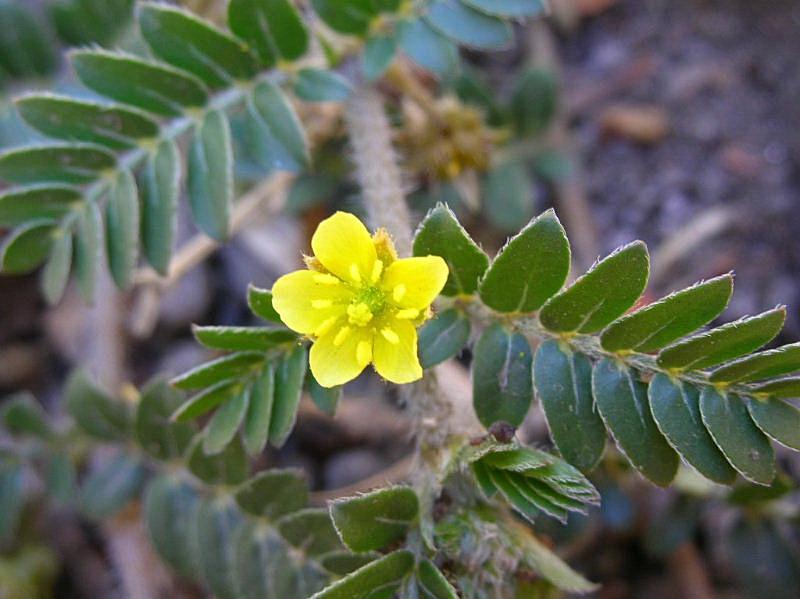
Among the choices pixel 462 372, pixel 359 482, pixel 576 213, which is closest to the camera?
pixel 462 372

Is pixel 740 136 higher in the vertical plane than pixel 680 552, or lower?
higher

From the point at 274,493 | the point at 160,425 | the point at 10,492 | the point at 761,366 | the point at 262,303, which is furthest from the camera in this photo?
the point at 10,492

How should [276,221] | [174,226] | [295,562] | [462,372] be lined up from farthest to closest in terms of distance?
[276,221]
[462,372]
[174,226]
[295,562]

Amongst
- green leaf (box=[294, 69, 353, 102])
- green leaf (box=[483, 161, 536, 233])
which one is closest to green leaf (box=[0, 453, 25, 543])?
green leaf (box=[294, 69, 353, 102])

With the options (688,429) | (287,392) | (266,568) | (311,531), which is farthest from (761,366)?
(266,568)

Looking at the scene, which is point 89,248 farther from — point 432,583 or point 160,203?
point 432,583

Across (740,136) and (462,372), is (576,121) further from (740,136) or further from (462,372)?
(462,372)

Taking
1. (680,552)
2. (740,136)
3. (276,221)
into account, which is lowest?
(680,552)

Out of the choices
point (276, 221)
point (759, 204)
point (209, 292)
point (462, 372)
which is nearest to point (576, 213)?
point (759, 204)
